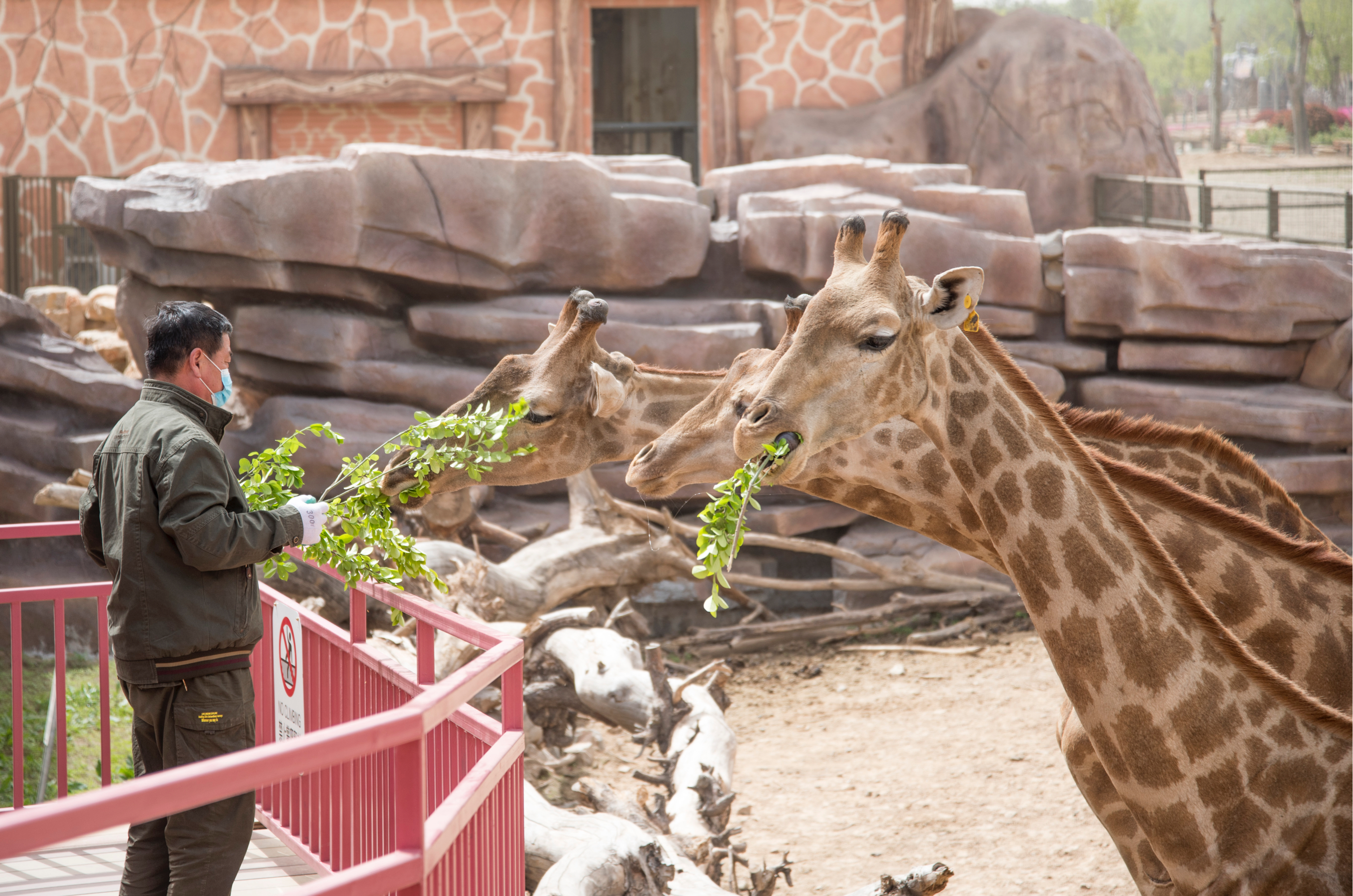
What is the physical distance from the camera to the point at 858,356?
3223mm

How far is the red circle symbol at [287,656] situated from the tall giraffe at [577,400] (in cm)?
86

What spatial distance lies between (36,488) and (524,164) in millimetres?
4550

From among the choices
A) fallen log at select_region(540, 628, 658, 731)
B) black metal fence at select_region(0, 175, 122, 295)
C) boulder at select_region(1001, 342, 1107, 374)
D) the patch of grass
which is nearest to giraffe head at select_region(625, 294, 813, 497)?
fallen log at select_region(540, 628, 658, 731)

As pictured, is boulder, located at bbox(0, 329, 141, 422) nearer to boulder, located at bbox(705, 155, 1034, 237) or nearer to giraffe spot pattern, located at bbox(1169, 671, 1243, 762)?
boulder, located at bbox(705, 155, 1034, 237)

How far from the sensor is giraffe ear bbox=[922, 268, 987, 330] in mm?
3209

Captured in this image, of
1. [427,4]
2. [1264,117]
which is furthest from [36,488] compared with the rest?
[1264,117]

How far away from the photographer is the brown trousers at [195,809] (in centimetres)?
287

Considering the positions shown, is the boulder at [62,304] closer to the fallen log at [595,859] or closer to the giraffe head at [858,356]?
the fallen log at [595,859]

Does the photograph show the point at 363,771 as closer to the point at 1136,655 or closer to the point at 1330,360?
the point at 1136,655

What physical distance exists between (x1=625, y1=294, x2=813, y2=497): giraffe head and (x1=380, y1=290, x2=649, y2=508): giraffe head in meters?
0.58

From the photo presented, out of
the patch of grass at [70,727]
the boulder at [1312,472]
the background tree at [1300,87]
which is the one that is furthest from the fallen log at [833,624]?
the background tree at [1300,87]

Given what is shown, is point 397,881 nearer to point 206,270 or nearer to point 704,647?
point 704,647

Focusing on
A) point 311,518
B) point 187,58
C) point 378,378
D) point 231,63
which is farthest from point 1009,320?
point 187,58

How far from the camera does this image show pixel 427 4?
12.8m
